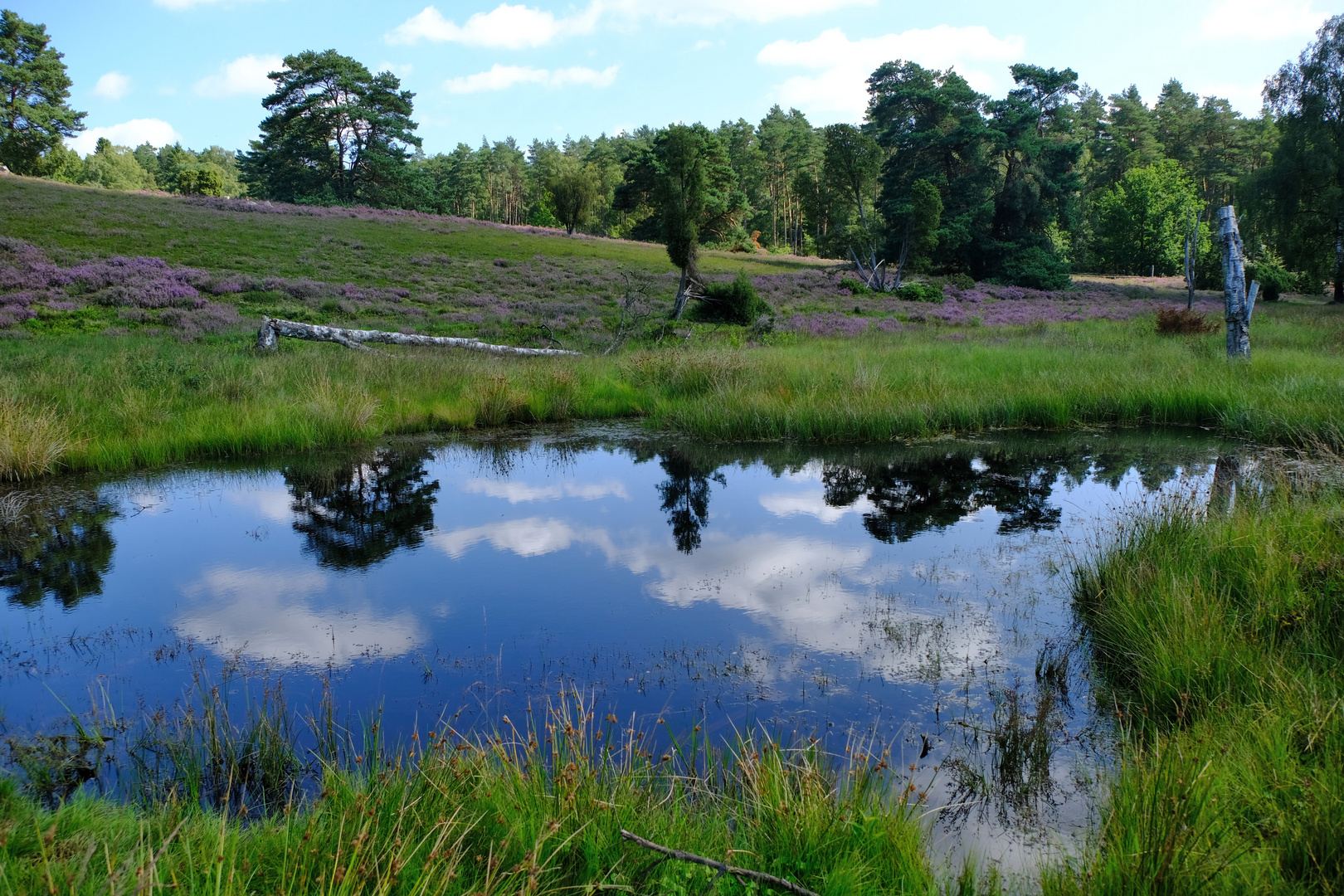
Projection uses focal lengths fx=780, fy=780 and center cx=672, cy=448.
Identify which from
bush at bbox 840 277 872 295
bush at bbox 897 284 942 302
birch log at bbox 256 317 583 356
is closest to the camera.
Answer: birch log at bbox 256 317 583 356

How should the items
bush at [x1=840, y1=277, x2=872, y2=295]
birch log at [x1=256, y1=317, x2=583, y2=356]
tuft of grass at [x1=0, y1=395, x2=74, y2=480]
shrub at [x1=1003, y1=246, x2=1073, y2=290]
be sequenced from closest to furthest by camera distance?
tuft of grass at [x1=0, y1=395, x2=74, y2=480] → birch log at [x1=256, y1=317, x2=583, y2=356] → bush at [x1=840, y1=277, x2=872, y2=295] → shrub at [x1=1003, y1=246, x2=1073, y2=290]

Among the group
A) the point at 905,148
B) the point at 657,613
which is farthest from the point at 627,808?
the point at 905,148

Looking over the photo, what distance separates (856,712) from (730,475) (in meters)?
5.66

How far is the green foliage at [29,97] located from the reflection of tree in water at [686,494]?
2432 inches

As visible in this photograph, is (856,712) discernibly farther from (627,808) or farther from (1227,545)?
(1227,545)

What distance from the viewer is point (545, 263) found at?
33.4m

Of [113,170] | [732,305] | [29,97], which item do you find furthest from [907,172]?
[113,170]

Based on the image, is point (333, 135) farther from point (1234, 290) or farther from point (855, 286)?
point (1234, 290)

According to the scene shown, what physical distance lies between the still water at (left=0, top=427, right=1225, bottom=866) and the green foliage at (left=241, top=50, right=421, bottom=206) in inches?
1935

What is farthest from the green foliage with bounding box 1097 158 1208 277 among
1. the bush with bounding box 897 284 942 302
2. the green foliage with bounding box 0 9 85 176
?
the green foliage with bounding box 0 9 85 176

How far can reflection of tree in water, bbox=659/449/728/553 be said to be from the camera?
736 centimetres

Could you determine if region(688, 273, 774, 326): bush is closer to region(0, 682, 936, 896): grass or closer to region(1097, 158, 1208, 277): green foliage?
region(0, 682, 936, 896): grass

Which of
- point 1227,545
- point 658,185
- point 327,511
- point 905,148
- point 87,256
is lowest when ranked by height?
point 327,511

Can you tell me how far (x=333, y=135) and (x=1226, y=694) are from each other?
6047cm
